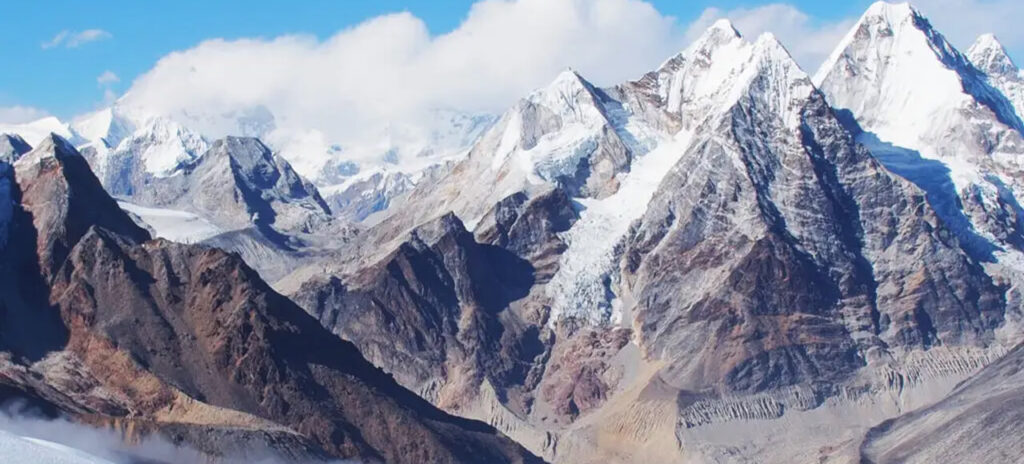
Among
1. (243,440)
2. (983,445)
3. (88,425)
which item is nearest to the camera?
(88,425)

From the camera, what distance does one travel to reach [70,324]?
176 m

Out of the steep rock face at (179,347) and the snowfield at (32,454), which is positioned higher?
the steep rock face at (179,347)

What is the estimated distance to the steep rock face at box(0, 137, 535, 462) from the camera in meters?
166

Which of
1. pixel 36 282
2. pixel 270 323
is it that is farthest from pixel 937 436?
pixel 36 282

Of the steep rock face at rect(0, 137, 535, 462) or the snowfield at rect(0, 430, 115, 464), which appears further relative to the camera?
the steep rock face at rect(0, 137, 535, 462)

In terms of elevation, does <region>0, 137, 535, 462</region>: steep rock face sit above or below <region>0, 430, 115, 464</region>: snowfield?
above

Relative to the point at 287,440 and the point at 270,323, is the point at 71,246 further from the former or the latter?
the point at 287,440

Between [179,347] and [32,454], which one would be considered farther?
[179,347]

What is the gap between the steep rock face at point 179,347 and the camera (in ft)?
546

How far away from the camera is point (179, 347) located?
178 m

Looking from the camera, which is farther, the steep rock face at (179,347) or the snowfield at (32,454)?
the steep rock face at (179,347)

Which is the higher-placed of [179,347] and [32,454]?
[179,347]

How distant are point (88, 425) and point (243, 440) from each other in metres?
16.5

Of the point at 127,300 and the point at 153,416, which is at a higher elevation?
the point at 127,300
